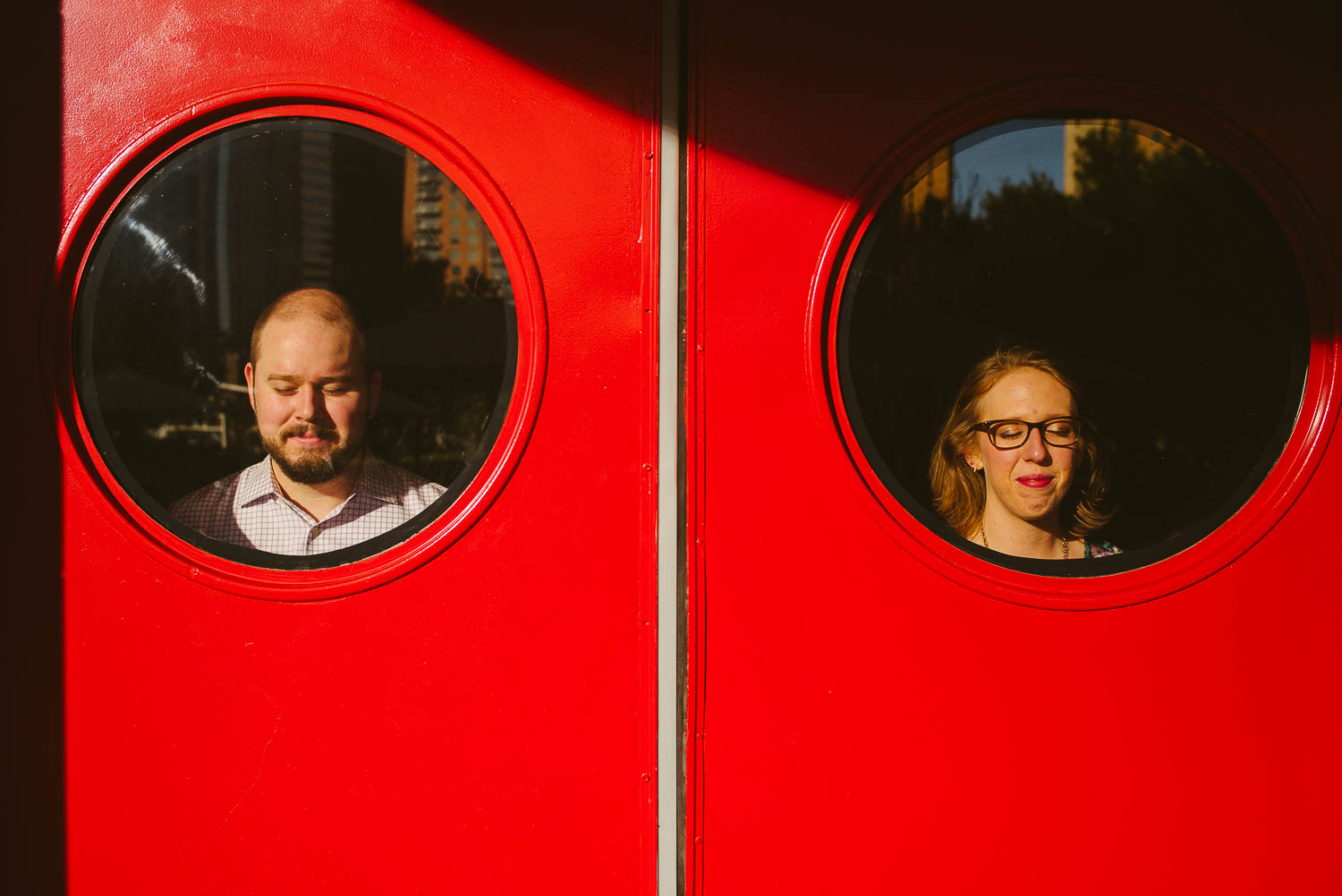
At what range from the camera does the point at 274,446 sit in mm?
1506

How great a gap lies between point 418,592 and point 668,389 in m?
0.67

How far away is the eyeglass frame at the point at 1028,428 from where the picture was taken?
4.96ft

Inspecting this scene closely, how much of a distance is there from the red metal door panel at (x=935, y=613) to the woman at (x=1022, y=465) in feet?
0.33

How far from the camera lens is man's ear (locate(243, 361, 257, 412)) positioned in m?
1.49

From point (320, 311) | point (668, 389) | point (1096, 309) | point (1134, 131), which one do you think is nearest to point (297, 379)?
point (320, 311)

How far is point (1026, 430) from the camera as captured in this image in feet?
4.98

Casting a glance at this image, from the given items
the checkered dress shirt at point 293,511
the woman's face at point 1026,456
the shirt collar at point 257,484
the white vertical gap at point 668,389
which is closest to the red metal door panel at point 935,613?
the white vertical gap at point 668,389

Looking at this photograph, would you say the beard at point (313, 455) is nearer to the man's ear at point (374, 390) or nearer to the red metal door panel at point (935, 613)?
the man's ear at point (374, 390)

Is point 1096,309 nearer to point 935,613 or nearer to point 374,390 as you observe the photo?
point 935,613

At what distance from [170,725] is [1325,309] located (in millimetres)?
2541

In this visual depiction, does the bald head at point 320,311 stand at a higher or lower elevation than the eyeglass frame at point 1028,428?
higher

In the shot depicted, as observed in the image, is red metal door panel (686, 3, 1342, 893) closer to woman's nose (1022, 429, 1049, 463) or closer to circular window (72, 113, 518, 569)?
woman's nose (1022, 429, 1049, 463)

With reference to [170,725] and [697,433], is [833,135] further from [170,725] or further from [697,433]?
[170,725]

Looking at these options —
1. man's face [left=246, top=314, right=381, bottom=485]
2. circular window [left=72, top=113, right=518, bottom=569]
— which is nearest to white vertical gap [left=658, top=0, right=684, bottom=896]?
circular window [left=72, top=113, right=518, bottom=569]
